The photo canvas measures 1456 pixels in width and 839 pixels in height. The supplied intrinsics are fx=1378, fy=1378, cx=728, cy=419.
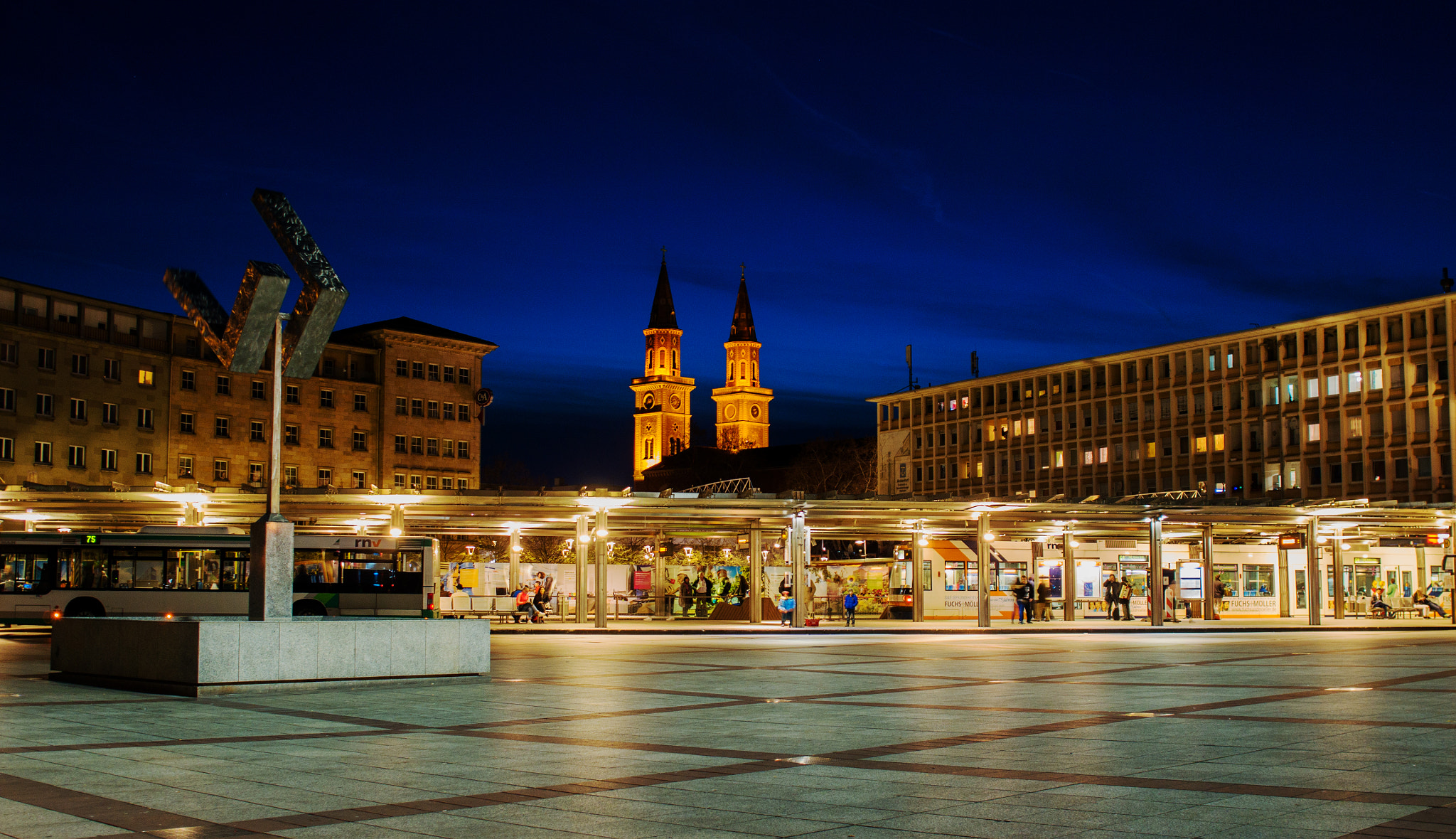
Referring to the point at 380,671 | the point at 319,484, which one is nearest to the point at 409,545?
the point at 380,671

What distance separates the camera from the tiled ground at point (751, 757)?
769cm

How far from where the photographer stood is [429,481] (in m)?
95.4

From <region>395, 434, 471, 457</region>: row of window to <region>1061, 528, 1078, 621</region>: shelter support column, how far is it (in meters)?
56.8

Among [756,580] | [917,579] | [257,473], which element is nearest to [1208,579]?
[917,579]

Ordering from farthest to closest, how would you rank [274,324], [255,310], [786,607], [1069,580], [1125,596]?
[1069,580] < [1125,596] < [786,607] < [274,324] < [255,310]

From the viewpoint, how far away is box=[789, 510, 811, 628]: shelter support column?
4022 cm

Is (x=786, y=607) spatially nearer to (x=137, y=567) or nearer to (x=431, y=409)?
(x=137, y=567)

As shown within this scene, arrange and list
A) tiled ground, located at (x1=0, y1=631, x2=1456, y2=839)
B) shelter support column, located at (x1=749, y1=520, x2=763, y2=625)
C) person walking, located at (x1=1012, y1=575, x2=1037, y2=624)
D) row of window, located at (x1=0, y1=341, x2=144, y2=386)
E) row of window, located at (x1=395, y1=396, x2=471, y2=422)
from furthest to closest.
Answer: row of window, located at (x1=395, y1=396, x2=471, y2=422) < row of window, located at (x1=0, y1=341, x2=144, y2=386) < person walking, located at (x1=1012, y1=575, x2=1037, y2=624) < shelter support column, located at (x1=749, y1=520, x2=763, y2=625) < tiled ground, located at (x1=0, y1=631, x2=1456, y2=839)

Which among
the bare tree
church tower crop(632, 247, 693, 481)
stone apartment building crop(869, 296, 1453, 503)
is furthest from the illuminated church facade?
stone apartment building crop(869, 296, 1453, 503)

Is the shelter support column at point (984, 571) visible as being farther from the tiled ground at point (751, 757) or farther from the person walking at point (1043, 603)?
the tiled ground at point (751, 757)

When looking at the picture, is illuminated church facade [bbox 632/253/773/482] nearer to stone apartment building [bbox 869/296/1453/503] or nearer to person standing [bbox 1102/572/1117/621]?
stone apartment building [bbox 869/296/1453/503]

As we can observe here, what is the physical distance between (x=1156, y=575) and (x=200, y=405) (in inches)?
2431

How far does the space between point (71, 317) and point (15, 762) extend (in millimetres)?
74920

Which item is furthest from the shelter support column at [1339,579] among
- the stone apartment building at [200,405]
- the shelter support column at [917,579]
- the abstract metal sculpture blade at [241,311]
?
the stone apartment building at [200,405]
